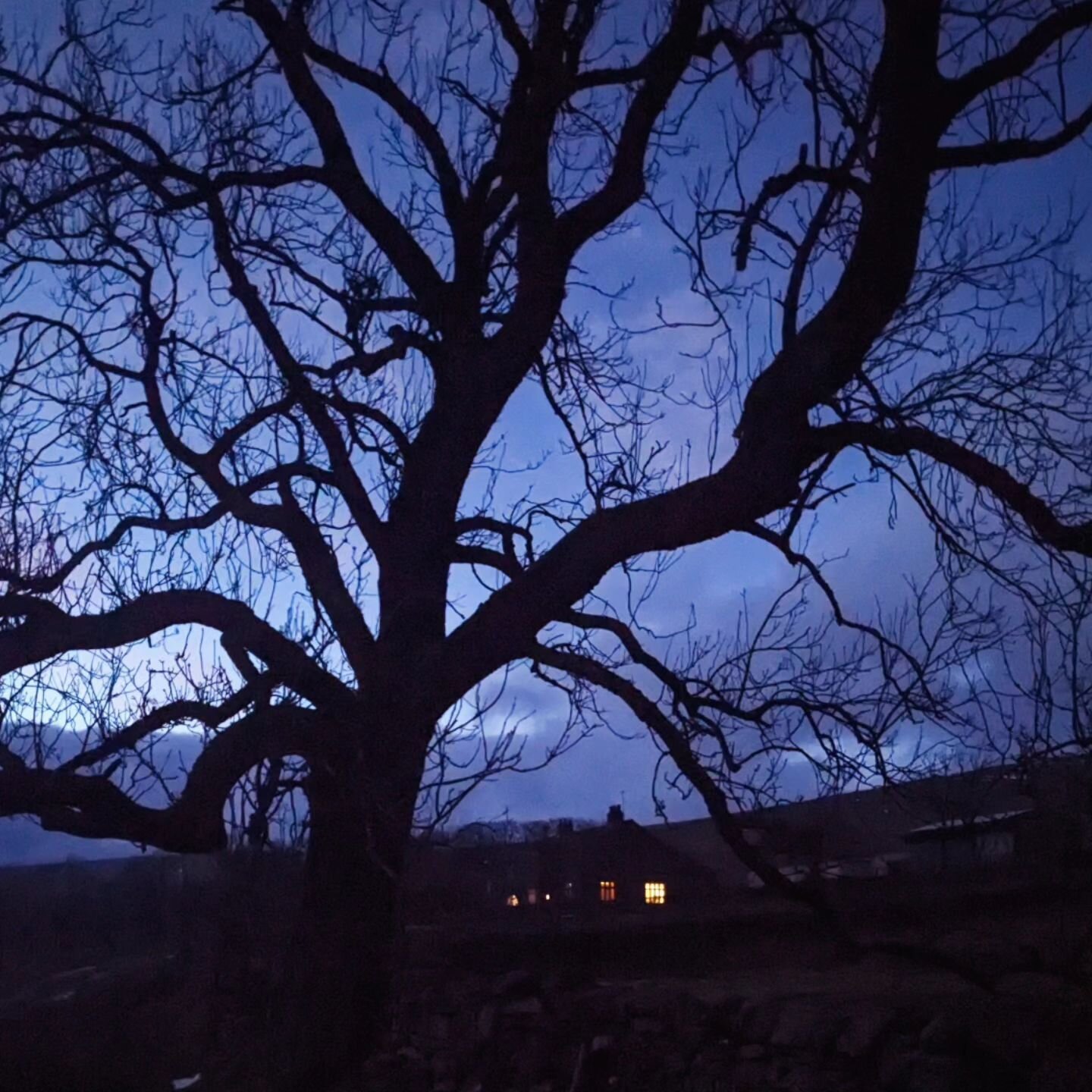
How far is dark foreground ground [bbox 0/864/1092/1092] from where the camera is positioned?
860 centimetres

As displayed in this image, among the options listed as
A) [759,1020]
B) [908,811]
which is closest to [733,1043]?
[759,1020]

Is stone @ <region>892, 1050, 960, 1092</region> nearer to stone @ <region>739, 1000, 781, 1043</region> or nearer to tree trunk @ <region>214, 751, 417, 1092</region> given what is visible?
stone @ <region>739, 1000, 781, 1043</region>

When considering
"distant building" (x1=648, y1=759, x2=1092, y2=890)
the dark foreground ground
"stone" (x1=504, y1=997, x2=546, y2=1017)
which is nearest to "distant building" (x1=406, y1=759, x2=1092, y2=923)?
"distant building" (x1=648, y1=759, x2=1092, y2=890)

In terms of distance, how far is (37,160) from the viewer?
767 centimetres

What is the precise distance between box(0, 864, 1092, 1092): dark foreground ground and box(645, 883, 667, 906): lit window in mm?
7268

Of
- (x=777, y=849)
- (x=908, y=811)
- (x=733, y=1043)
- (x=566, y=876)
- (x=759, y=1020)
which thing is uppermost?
(x=566, y=876)

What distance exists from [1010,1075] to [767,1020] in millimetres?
2046

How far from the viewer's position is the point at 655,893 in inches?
999

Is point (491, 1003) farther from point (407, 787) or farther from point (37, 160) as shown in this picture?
point (37, 160)

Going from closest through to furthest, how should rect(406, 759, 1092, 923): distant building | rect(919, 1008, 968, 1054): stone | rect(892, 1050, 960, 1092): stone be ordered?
rect(406, 759, 1092, 923): distant building, rect(892, 1050, 960, 1092): stone, rect(919, 1008, 968, 1054): stone

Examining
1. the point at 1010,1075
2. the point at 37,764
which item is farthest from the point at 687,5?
the point at 1010,1075

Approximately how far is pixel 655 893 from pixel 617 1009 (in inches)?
614

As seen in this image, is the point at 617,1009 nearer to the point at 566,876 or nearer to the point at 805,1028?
the point at 805,1028

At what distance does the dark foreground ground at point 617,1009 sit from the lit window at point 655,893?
7268mm
